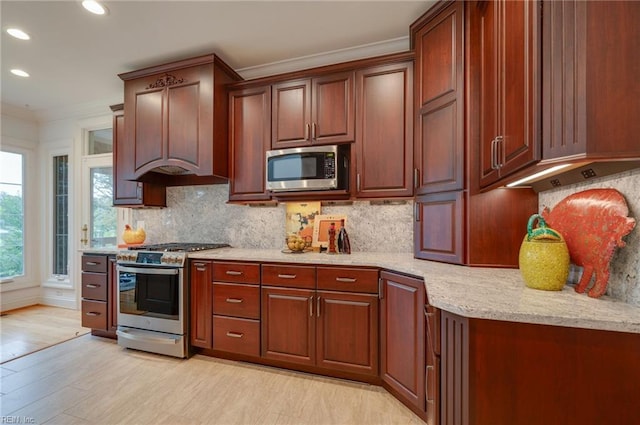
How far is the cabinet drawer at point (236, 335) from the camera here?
228 centimetres

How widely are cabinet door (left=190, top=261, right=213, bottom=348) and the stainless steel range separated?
6cm

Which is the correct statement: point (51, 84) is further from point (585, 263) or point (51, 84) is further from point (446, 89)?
point (585, 263)

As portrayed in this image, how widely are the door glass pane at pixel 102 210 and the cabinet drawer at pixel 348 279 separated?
3249 millimetres

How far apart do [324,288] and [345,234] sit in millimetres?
585

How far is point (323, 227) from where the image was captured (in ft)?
8.79

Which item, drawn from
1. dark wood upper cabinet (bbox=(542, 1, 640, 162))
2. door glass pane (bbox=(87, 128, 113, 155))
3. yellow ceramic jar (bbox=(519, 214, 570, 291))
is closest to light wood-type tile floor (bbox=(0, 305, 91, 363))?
door glass pane (bbox=(87, 128, 113, 155))

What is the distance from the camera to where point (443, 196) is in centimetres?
195

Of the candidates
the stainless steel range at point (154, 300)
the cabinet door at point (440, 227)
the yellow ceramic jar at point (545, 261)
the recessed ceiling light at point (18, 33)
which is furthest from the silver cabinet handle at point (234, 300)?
the recessed ceiling light at point (18, 33)

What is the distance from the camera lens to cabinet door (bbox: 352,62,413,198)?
2.27m

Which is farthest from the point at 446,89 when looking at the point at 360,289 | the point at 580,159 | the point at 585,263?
the point at 360,289

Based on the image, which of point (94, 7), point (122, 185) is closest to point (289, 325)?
point (122, 185)

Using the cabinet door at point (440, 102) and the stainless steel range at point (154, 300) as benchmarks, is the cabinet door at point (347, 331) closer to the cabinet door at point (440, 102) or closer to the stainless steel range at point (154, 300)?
the cabinet door at point (440, 102)

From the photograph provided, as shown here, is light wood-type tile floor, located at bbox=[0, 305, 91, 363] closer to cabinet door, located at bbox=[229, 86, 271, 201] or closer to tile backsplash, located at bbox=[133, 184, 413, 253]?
tile backsplash, located at bbox=[133, 184, 413, 253]

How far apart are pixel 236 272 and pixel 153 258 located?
836 millimetres
